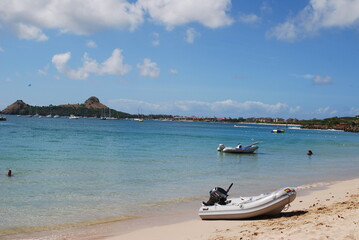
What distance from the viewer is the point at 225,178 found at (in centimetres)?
2178

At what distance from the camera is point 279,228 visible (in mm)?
9023

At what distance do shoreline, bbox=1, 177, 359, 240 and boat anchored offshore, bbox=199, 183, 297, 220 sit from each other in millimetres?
229

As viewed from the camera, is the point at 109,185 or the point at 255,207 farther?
the point at 109,185

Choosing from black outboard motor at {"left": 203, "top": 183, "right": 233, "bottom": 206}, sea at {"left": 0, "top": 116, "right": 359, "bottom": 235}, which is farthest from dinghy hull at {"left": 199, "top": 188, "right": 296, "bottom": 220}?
sea at {"left": 0, "top": 116, "right": 359, "bottom": 235}

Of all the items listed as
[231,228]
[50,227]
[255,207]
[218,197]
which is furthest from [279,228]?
[50,227]

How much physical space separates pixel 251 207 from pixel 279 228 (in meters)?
1.99

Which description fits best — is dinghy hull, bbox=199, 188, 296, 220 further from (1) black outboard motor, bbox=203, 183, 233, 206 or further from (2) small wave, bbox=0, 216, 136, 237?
(2) small wave, bbox=0, 216, 136, 237

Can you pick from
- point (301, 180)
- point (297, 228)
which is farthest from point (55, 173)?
point (297, 228)

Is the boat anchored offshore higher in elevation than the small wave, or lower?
higher

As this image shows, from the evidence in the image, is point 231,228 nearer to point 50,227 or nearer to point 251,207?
point 251,207

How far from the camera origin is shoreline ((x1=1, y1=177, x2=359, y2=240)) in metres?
8.40

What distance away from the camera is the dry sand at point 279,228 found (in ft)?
26.9

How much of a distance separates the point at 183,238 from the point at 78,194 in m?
7.96

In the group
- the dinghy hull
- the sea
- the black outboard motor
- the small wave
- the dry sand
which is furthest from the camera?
the sea
